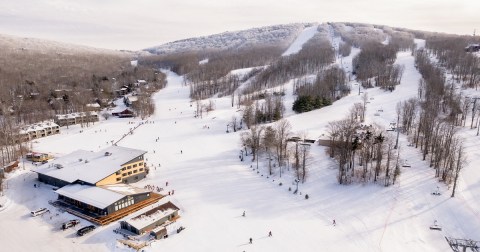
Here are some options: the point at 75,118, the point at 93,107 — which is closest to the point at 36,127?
the point at 75,118

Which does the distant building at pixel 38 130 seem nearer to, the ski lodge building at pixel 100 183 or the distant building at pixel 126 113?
the distant building at pixel 126 113

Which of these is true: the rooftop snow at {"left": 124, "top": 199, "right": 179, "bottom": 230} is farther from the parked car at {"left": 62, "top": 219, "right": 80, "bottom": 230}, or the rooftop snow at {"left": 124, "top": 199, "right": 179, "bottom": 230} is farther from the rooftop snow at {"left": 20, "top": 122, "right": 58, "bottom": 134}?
the rooftop snow at {"left": 20, "top": 122, "right": 58, "bottom": 134}

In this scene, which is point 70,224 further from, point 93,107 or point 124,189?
point 93,107

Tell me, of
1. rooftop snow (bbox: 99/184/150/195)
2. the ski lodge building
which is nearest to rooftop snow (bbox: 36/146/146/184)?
the ski lodge building

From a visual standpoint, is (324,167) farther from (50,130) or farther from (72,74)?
(72,74)

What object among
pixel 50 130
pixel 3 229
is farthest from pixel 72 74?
pixel 3 229
